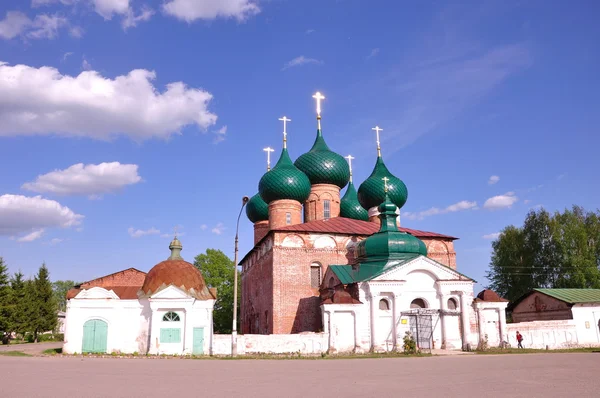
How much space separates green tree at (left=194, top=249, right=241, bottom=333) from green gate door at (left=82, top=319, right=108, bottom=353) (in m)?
24.4

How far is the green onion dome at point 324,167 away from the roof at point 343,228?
11.8ft

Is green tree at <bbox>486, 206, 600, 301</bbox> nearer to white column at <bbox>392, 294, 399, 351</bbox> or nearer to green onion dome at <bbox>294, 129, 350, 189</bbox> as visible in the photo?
green onion dome at <bbox>294, 129, 350, 189</bbox>

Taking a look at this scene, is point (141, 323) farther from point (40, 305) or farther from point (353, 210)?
point (40, 305)

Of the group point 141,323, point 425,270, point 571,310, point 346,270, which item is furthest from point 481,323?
point 141,323

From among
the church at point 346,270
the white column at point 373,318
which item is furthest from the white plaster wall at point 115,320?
the white column at point 373,318

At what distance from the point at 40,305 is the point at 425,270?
3277 cm

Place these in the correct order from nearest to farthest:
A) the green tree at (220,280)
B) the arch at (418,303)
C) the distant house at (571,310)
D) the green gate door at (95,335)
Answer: the green gate door at (95,335), the arch at (418,303), the distant house at (571,310), the green tree at (220,280)

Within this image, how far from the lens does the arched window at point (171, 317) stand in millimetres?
21328

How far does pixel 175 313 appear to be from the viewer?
2144 cm

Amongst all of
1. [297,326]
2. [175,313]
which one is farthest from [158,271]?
[297,326]

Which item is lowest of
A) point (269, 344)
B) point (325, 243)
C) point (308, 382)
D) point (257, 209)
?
point (308, 382)

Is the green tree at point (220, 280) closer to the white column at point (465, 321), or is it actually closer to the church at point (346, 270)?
the church at point (346, 270)

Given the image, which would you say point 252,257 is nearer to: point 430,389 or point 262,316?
point 262,316

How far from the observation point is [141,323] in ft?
71.0
